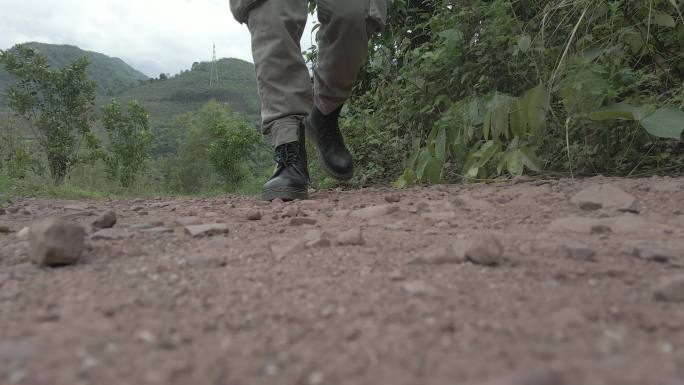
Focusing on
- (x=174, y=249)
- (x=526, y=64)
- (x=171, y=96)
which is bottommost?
(x=174, y=249)

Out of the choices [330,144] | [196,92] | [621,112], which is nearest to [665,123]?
[621,112]

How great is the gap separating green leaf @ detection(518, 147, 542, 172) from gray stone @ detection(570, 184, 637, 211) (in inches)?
23.2

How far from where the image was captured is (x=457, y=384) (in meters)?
0.49

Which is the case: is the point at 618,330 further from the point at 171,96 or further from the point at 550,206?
the point at 171,96

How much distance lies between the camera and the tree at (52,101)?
751 cm

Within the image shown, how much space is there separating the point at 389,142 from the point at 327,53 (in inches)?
53.3

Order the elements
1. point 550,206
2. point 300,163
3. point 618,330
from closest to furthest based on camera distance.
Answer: point 618,330 → point 550,206 → point 300,163

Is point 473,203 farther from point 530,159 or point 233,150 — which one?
point 233,150

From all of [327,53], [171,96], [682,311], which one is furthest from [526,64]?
[171,96]

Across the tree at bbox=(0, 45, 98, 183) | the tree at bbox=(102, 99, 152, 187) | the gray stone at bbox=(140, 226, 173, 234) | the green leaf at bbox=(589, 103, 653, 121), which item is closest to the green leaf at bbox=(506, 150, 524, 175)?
the green leaf at bbox=(589, 103, 653, 121)

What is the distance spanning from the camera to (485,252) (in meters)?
0.90

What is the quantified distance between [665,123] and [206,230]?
1.54 metres

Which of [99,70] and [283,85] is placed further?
[99,70]

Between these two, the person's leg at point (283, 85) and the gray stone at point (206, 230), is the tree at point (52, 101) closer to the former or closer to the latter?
the person's leg at point (283, 85)
